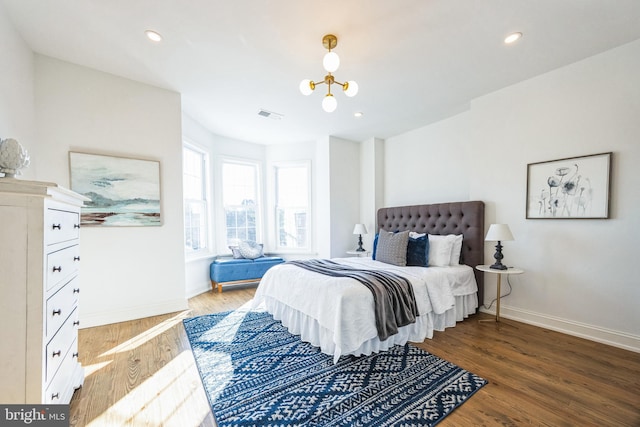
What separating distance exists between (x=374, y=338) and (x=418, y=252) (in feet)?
4.38

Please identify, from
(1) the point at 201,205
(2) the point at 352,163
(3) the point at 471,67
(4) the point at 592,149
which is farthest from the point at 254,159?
(4) the point at 592,149

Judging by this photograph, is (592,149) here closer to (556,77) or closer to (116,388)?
(556,77)

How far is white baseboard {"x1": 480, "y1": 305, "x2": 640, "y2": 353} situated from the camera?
233cm

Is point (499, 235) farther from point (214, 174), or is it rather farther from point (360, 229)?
point (214, 174)

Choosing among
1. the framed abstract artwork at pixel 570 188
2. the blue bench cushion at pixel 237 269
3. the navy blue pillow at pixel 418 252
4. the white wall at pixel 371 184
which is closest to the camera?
the framed abstract artwork at pixel 570 188

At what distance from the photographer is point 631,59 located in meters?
2.31

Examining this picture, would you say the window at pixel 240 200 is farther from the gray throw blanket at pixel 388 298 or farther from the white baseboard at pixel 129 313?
the gray throw blanket at pixel 388 298

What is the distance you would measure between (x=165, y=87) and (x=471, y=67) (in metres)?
3.51

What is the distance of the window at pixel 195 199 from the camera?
4.23 meters

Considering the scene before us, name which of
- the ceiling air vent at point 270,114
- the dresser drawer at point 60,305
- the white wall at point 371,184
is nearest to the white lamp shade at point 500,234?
the white wall at point 371,184

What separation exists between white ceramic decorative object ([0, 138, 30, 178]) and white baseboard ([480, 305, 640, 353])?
444 cm

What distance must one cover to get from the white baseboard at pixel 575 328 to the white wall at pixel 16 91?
5.14 metres

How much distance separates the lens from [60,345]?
149 cm
